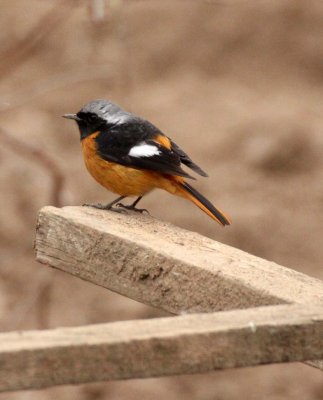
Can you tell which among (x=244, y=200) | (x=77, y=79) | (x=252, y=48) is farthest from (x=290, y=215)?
(x=77, y=79)

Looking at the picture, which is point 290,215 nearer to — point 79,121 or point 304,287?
point 79,121

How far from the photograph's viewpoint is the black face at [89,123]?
4.43 metres

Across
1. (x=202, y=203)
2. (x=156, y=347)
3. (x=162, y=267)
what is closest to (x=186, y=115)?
(x=202, y=203)

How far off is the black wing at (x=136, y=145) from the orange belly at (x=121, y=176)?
0.09ft

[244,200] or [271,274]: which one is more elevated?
[271,274]

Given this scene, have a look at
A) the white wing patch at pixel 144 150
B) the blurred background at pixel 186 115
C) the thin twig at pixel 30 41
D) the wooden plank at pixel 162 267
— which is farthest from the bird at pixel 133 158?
the wooden plank at pixel 162 267

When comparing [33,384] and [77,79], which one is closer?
[33,384]

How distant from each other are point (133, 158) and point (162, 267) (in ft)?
5.05

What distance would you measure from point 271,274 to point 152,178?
1540mm

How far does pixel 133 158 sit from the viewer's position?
13.8 feet

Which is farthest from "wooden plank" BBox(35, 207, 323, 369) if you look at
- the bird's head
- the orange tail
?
the bird's head

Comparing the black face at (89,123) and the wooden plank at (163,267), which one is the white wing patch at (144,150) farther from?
the wooden plank at (163,267)

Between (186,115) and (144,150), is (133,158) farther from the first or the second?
(186,115)

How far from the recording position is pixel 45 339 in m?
1.96
